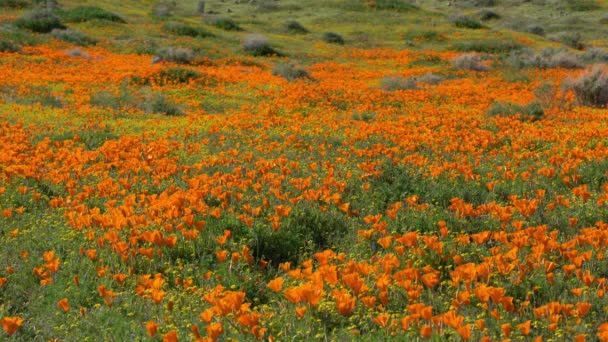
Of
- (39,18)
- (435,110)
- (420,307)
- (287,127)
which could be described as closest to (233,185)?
(420,307)

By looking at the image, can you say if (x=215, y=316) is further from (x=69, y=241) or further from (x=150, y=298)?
(x=69, y=241)

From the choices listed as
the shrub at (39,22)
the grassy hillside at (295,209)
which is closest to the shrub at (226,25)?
the shrub at (39,22)

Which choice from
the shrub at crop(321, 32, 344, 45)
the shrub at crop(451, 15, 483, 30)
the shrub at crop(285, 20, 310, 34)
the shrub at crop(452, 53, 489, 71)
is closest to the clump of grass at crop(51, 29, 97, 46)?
the shrub at crop(321, 32, 344, 45)

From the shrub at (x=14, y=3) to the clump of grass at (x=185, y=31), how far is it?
33.2ft

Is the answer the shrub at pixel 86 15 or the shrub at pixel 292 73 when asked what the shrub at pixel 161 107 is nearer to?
the shrub at pixel 292 73

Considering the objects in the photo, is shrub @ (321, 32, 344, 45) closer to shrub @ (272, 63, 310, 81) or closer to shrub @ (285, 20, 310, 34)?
shrub @ (285, 20, 310, 34)

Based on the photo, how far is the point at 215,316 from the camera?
142 inches

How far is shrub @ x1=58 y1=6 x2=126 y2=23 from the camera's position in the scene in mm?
32969

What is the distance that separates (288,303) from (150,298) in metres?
0.99

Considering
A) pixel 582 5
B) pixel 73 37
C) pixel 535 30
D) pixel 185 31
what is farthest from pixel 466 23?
pixel 73 37

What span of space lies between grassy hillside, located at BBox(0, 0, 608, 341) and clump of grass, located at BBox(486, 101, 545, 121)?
0.07 m

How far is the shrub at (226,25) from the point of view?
3750 centimetres

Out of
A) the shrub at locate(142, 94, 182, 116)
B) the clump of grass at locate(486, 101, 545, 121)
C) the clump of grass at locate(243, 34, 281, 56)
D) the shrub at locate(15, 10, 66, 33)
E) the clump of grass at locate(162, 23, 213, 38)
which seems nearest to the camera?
the clump of grass at locate(486, 101, 545, 121)

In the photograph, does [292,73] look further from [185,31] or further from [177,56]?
[185,31]
